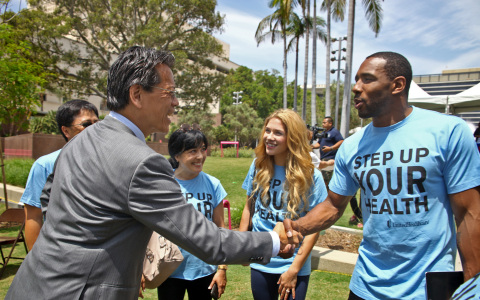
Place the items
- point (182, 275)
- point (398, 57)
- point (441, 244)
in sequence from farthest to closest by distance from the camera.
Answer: point (182, 275), point (398, 57), point (441, 244)

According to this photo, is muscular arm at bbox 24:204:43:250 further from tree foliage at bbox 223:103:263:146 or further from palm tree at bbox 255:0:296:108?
tree foliage at bbox 223:103:263:146

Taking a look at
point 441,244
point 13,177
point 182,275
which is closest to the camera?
point 441,244

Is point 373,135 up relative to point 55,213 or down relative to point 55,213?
up

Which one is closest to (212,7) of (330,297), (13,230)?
(13,230)

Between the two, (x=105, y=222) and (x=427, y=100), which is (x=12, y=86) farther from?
(x=427, y=100)

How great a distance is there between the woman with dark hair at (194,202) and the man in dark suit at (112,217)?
50.1 inches

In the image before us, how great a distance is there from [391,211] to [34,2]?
2545cm

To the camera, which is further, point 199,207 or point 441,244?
point 199,207

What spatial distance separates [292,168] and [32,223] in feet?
7.75

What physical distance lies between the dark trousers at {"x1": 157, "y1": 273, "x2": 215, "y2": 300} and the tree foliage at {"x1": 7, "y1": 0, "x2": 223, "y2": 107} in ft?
63.1

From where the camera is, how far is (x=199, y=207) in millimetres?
3113

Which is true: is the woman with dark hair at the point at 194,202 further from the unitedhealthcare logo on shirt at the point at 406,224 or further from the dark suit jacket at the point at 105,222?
the unitedhealthcare logo on shirt at the point at 406,224

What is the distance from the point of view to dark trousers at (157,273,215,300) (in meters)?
2.96

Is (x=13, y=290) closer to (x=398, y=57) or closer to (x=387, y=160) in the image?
(x=387, y=160)
